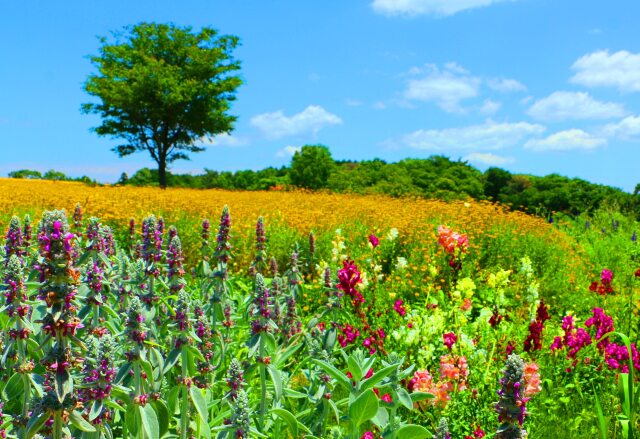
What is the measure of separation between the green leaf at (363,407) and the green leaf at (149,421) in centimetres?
72

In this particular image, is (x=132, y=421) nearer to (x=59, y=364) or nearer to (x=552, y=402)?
(x=59, y=364)

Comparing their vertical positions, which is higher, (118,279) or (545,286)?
(118,279)

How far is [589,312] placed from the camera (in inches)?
309

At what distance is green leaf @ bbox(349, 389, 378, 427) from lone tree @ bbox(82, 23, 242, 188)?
30175mm

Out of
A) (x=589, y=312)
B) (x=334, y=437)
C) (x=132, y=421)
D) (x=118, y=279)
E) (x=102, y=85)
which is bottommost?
(x=589, y=312)

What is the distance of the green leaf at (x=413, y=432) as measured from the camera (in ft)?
6.75

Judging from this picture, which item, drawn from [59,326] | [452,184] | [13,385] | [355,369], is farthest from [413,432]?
[452,184]

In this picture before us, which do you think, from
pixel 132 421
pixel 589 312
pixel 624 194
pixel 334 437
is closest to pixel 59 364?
pixel 132 421

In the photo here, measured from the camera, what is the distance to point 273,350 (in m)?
2.69

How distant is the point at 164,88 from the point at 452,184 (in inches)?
683

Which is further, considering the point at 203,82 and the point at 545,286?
the point at 203,82

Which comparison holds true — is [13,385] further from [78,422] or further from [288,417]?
[288,417]

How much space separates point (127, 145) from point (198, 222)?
2596 centimetres

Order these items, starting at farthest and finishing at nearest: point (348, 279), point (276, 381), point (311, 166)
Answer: point (311, 166) < point (348, 279) < point (276, 381)
